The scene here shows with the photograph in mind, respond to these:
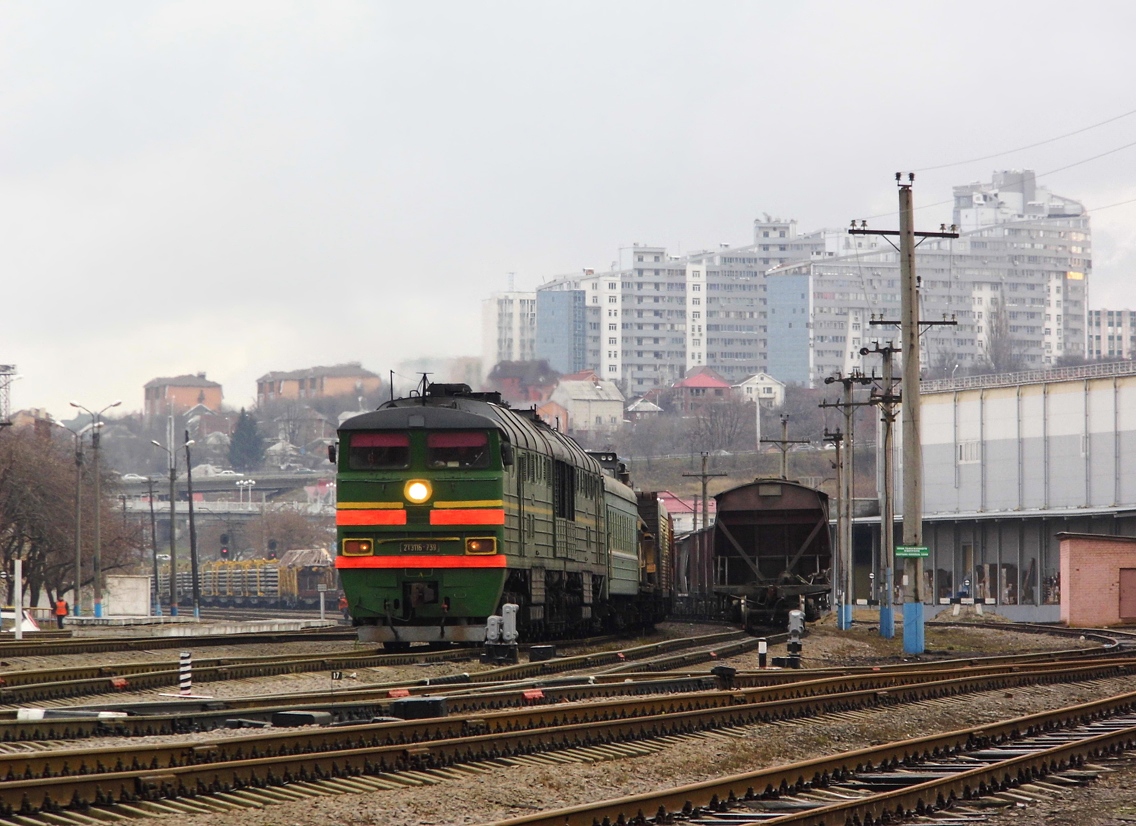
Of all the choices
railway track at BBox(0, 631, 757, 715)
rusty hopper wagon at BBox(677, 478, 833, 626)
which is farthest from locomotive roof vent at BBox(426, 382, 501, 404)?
rusty hopper wagon at BBox(677, 478, 833, 626)

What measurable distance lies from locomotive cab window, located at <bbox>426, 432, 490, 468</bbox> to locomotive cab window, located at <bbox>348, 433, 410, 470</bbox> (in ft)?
1.32

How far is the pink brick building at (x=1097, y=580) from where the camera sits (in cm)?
5141

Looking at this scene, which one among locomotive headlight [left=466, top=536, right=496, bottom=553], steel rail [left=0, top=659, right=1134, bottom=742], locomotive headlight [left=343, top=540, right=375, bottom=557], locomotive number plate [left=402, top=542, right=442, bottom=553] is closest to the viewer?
steel rail [left=0, top=659, right=1134, bottom=742]

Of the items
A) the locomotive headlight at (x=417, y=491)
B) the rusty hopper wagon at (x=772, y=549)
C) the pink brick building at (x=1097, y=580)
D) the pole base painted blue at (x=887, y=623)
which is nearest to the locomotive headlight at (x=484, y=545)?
the locomotive headlight at (x=417, y=491)

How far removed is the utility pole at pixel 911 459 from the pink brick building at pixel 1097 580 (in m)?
18.8

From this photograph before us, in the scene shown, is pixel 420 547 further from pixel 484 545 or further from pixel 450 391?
pixel 450 391

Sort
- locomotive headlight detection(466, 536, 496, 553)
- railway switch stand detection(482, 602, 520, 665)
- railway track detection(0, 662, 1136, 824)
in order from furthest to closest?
locomotive headlight detection(466, 536, 496, 553) < railway switch stand detection(482, 602, 520, 665) < railway track detection(0, 662, 1136, 824)

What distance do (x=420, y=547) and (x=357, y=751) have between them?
12186 millimetres

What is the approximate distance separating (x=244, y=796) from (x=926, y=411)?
85529 millimetres

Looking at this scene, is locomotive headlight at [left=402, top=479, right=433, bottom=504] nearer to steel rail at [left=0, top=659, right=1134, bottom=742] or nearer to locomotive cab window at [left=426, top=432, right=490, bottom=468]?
locomotive cab window at [left=426, top=432, right=490, bottom=468]

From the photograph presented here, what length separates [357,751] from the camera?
39.8 feet

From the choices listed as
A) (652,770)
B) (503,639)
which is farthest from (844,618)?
(652,770)

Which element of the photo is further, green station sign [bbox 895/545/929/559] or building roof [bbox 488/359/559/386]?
building roof [bbox 488/359/559/386]

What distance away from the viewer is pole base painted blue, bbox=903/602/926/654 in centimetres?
3250
